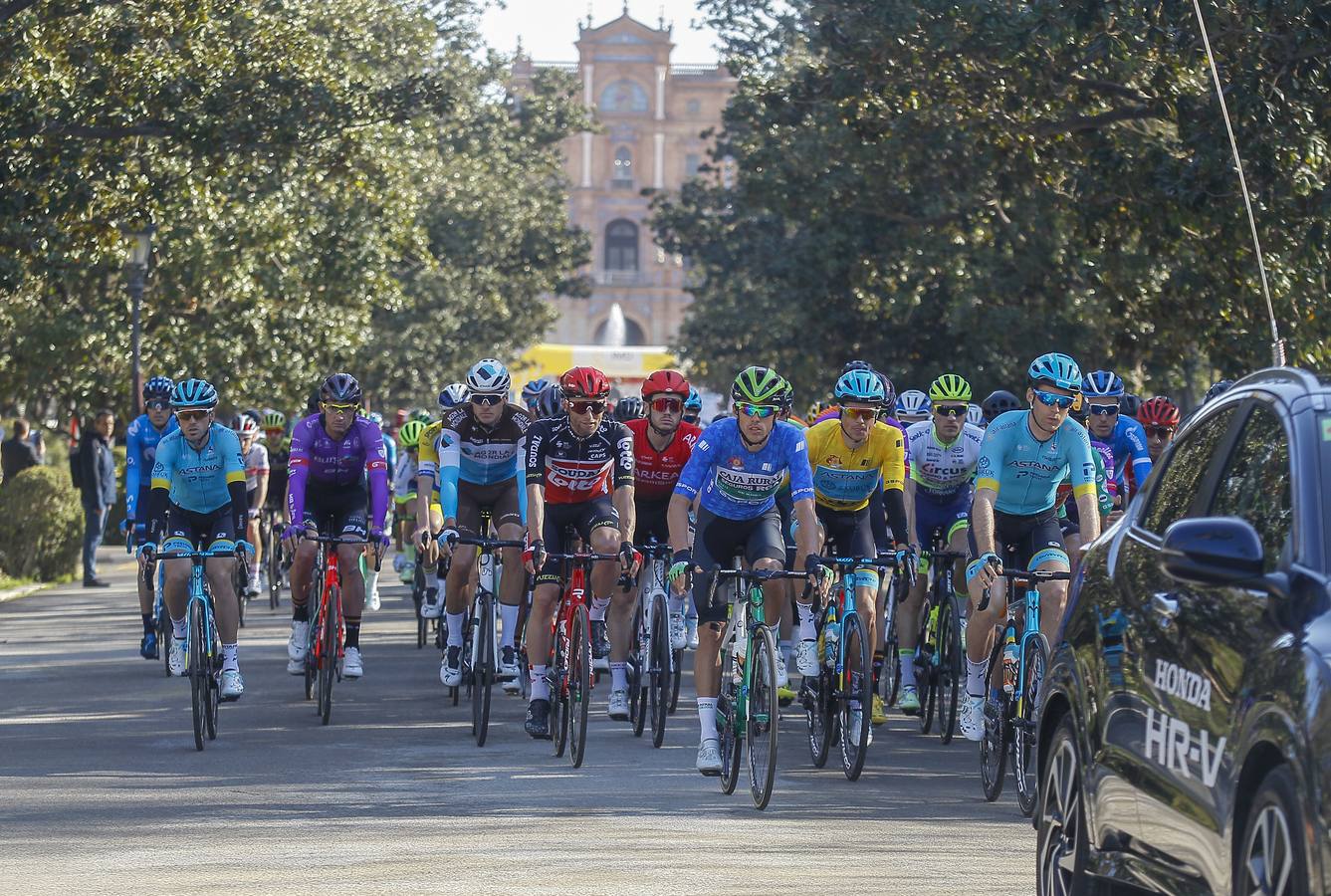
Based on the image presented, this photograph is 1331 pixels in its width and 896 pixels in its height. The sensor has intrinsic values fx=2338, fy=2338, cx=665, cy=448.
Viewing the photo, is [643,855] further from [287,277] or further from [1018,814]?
[287,277]

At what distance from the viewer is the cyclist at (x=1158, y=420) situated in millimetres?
16156

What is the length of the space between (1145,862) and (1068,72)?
52.1 feet

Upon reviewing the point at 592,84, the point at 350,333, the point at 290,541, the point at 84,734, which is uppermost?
the point at 592,84

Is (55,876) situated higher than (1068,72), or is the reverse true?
(1068,72)

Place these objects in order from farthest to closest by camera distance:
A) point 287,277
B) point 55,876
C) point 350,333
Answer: point 350,333 < point 287,277 < point 55,876

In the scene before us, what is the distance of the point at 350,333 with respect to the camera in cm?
3881

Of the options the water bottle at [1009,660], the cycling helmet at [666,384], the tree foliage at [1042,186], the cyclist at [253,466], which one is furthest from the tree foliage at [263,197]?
the water bottle at [1009,660]

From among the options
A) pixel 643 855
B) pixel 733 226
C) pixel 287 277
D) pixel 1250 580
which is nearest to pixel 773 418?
pixel 643 855

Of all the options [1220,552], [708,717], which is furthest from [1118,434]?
[1220,552]

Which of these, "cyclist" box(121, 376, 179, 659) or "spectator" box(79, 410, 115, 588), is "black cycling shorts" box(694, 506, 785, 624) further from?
"spectator" box(79, 410, 115, 588)

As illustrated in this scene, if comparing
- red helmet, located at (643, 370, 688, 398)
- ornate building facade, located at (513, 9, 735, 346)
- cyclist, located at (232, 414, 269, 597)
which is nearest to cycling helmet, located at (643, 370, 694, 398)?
red helmet, located at (643, 370, 688, 398)

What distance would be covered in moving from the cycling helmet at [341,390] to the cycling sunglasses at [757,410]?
3.85 meters

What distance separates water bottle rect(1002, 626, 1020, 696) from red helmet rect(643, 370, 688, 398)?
330 centimetres

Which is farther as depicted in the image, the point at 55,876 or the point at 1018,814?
the point at 1018,814
